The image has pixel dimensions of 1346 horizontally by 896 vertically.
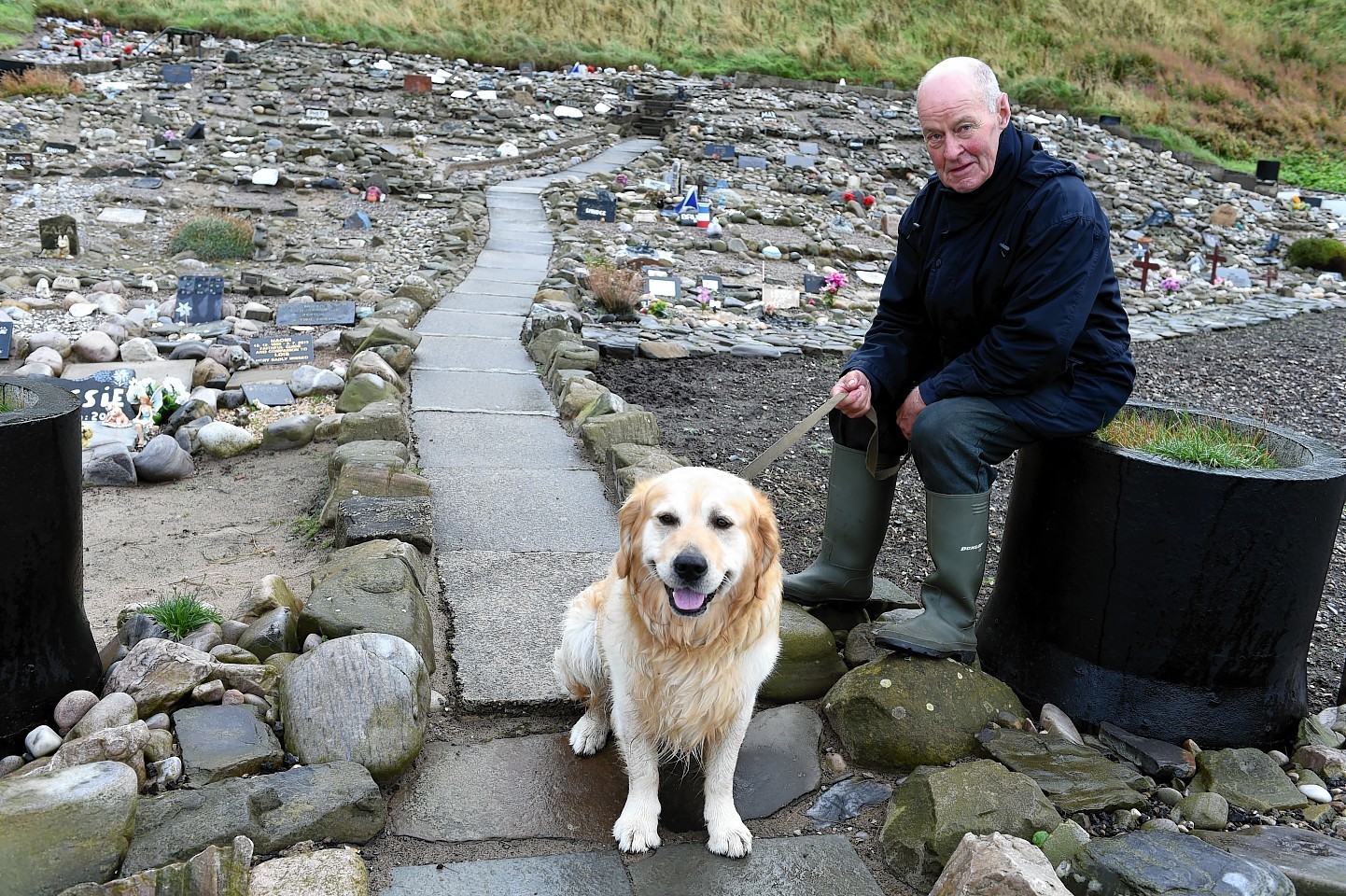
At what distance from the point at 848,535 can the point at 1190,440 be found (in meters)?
1.18

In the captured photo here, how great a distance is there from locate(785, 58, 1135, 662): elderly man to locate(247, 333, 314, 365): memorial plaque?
550 centimetres

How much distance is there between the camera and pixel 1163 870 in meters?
2.24

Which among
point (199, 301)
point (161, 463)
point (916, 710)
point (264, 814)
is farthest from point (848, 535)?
point (199, 301)

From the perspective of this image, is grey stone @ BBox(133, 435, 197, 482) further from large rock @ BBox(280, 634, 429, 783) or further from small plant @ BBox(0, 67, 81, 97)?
small plant @ BBox(0, 67, 81, 97)

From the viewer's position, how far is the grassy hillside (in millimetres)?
29703

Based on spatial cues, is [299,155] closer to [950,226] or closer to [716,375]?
[716,375]

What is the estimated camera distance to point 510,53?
2922 centimetres

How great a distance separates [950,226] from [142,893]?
114 inches

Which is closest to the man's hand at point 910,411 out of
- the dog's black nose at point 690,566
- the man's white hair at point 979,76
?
the man's white hair at point 979,76

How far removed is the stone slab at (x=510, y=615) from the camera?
3.36m

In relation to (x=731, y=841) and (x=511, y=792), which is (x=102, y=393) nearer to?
(x=511, y=792)

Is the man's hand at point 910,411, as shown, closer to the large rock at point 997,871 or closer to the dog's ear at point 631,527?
the dog's ear at point 631,527

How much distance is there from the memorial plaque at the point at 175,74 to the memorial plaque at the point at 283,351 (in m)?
19.6

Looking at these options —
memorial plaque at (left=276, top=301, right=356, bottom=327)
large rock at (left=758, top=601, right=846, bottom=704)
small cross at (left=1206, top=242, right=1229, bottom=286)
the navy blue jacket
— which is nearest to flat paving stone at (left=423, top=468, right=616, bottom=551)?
large rock at (left=758, top=601, right=846, bottom=704)
